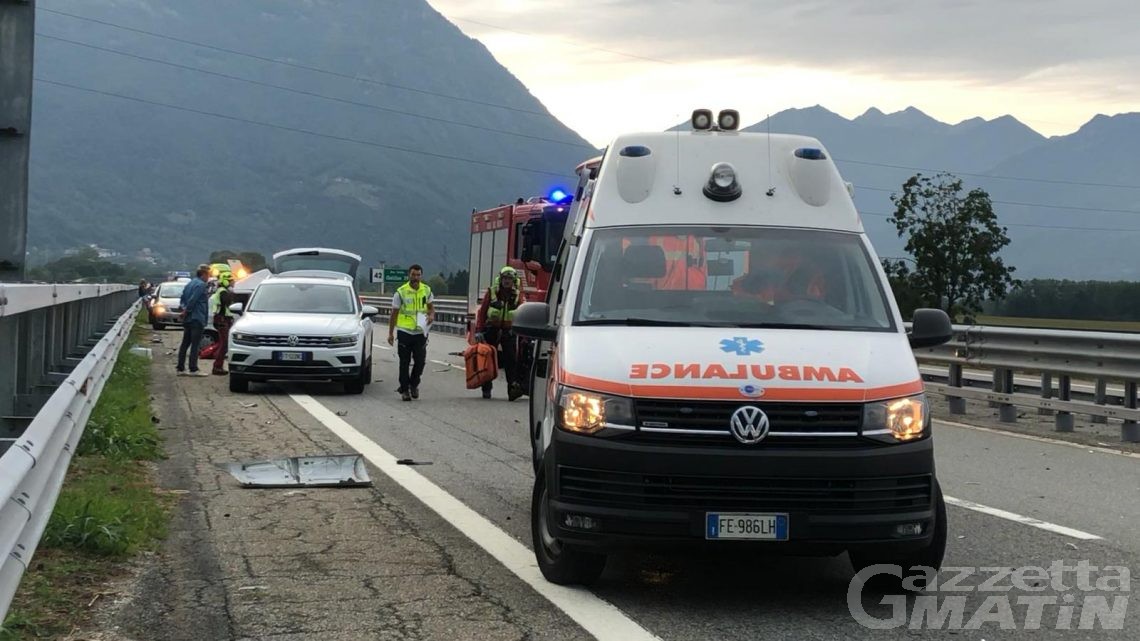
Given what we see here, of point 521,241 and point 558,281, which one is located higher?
point 521,241

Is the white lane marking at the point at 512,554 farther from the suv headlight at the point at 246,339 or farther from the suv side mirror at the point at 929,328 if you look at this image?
the suv headlight at the point at 246,339

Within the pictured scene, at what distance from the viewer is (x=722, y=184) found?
744 centimetres

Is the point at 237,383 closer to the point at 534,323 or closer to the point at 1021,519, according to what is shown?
the point at 534,323

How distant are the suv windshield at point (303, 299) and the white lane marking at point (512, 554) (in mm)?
7540

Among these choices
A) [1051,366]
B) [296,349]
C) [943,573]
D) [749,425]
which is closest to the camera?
[749,425]

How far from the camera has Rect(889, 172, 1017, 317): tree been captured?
2146 inches

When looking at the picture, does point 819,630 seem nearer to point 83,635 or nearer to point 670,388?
point 670,388

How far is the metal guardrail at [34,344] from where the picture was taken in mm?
7113

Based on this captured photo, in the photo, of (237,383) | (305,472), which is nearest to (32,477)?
(305,472)

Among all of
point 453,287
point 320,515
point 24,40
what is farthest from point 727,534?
point 453,287

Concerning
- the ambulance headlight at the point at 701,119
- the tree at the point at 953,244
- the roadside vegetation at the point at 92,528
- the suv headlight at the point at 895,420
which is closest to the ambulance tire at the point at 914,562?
the suv headlight at the point at 895,420

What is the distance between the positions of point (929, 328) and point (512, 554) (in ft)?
7.93

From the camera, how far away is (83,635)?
18.2 ft

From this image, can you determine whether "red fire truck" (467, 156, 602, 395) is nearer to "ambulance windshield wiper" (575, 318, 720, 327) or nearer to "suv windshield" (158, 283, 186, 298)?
"ambulance windshield wiper" (575, 318, 720, 327)
